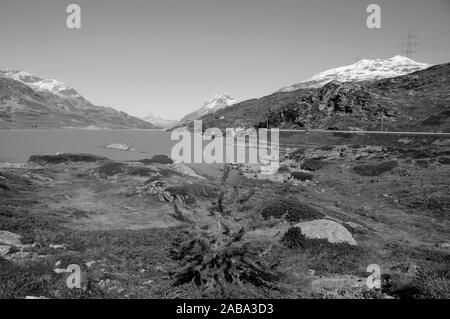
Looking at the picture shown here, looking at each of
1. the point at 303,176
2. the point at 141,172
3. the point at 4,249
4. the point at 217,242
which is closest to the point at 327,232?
the point at 217,242

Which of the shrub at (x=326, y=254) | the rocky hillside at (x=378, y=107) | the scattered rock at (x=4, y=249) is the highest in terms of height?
the rocky hillside at (x=378, y=107)

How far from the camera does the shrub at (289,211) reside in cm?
2325

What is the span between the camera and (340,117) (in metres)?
126

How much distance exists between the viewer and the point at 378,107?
121 meters

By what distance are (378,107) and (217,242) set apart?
123 metres

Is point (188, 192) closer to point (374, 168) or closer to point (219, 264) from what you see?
point (219, 264)

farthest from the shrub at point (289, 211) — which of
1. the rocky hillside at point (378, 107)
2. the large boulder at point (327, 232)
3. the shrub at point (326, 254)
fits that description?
the rocky hillside at point (378, 107)

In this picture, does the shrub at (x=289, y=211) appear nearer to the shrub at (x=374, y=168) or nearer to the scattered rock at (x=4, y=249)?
the scattered rock at (x=4, y=249)

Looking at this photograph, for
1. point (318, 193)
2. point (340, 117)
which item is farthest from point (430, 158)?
point (340, 117)

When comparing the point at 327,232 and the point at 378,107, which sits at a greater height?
the point at 378,107

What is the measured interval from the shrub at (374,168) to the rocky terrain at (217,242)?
10273 millimetres
